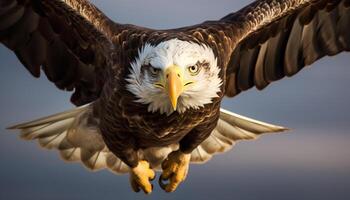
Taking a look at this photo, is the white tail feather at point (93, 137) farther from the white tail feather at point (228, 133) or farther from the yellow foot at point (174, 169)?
the yellow foot at point (174, 169)

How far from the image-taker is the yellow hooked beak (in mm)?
6277

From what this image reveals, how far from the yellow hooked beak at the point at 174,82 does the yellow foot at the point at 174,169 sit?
1.68 m

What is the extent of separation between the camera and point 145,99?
264 inches

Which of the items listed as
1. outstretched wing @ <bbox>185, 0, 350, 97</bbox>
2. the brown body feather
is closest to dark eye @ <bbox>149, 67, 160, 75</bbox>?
the brown body feather

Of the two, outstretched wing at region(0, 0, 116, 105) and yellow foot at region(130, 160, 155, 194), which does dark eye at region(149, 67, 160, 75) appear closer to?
outstretched wing at region(0, 0, 116, 105)

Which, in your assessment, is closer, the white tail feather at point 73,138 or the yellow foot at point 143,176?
the yellow foot at point 143,176

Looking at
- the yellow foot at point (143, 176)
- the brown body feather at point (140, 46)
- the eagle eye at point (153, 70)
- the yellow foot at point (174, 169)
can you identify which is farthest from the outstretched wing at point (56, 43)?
the eagle eye at point (153, 70)

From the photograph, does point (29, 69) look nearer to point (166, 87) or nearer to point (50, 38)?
point (50, 38)

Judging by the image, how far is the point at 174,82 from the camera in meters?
6.28

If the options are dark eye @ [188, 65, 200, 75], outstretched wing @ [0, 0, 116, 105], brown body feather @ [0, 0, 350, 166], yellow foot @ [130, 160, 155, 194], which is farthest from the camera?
yellow foot @ [130, 160, 155, 194]

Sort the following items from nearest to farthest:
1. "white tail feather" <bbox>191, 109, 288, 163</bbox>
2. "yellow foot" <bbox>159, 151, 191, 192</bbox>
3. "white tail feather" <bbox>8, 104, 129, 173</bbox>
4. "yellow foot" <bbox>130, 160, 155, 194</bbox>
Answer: "yellow foot" <bbox>130, 160, 155, 194</bbox>
"yellow foot" <bbox>159, 151, 191, 192</bbox>
"white tail feather" <bbox>8, 104, 129, 173</bbox>
"white tail feather" <bbox>191, 109, 288, 163</bbox>

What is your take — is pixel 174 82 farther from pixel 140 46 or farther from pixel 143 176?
pixel 143 176

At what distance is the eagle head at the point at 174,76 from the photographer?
6.34 m

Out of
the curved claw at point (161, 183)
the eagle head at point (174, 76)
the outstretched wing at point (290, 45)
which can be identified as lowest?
the curved claw at point (161, 183)
